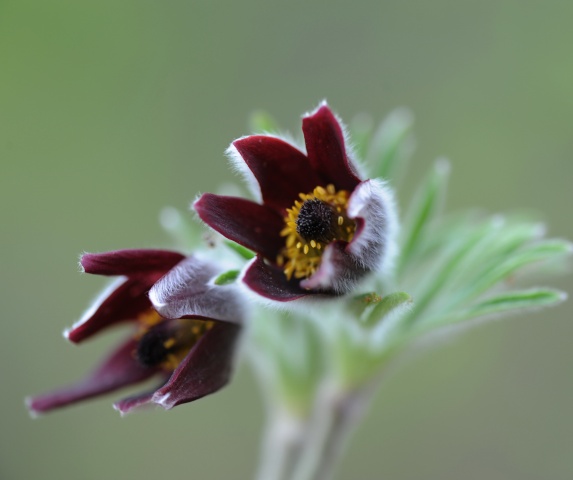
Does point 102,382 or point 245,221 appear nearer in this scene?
point 245,221

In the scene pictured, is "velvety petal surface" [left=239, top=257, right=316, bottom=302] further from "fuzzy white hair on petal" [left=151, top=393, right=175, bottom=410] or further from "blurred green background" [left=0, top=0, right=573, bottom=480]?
"blurred green background" [left=0, top=0, right=573, bottom=480]

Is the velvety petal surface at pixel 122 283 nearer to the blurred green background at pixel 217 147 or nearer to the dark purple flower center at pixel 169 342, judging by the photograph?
the dark purple flower center at pixel 169 342

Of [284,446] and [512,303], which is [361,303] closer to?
[512,303]

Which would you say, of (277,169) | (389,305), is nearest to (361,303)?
(389,305)

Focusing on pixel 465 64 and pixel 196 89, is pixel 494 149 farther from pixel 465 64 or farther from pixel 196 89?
pixel 196 89

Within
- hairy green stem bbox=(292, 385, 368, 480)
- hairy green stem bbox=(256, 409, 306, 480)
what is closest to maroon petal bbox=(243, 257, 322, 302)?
hairy green stem bbox=(292, 385, 368, 480)

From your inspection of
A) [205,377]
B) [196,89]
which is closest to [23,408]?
[196,89]
